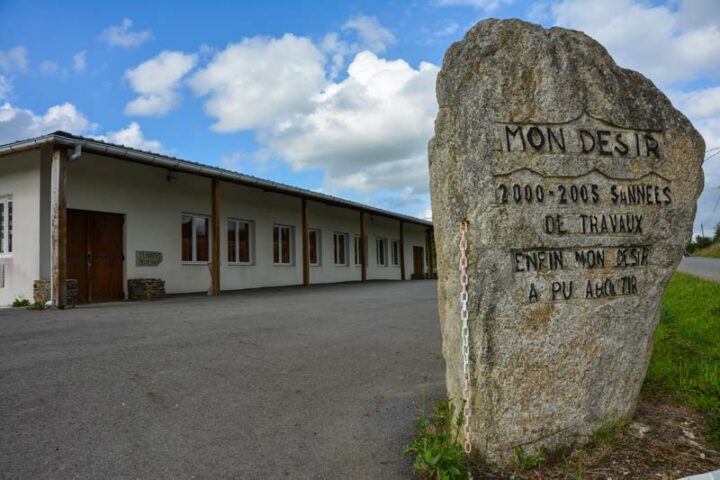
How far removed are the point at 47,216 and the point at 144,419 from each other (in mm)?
8844

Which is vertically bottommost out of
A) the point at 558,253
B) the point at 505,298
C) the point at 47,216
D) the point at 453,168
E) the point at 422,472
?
the point at 422,472

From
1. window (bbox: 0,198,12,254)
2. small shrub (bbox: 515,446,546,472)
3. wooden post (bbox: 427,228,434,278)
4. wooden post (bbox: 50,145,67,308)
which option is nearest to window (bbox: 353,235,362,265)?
wooden post (bbox: 427,228,434,278)

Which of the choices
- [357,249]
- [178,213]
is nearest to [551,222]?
[178,213]

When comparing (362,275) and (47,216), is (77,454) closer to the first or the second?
(47,216)

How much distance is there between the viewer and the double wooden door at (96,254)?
11.3m

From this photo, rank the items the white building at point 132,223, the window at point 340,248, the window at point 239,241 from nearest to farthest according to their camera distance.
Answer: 1. the white building at point 132,223
2. the window at point 239,241
3. the window at point 340,248

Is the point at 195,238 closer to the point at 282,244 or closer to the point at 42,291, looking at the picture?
the point at 282,244

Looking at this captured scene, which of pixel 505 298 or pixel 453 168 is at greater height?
pixel 453 168

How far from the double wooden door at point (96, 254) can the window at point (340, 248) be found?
9806mm

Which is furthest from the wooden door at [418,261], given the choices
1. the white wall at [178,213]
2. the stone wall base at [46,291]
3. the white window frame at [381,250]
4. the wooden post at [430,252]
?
the stone wall base at [46,291]

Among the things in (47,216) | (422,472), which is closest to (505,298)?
(422,472)

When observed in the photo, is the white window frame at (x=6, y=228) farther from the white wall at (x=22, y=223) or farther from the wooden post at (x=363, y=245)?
the wooden post at (x=363, y=245)

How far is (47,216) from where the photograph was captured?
10.8 metres

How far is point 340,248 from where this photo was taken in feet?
70.2
